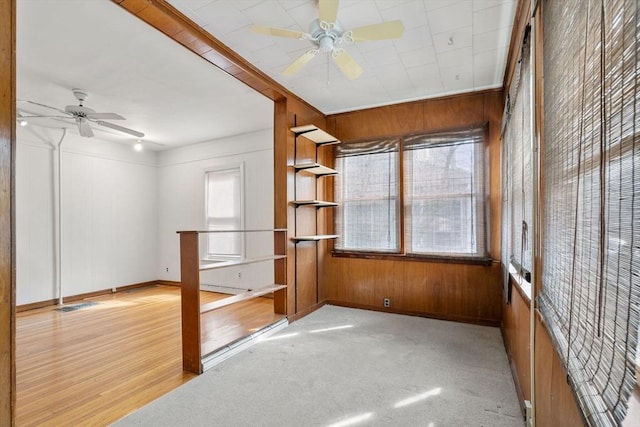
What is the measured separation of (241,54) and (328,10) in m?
1.24

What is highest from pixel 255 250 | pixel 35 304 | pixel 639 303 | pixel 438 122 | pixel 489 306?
pixel 438 122

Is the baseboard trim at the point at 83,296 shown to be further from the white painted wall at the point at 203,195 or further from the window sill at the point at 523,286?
the window sill at the point at 523,286

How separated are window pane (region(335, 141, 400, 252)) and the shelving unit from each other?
0.23 metres

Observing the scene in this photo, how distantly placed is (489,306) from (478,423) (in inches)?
76.6

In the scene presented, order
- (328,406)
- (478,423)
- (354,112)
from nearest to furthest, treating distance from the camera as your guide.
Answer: (478,423), (328,406), (354,112)

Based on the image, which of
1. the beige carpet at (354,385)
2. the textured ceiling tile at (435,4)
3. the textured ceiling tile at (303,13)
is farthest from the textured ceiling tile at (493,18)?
the beige carpet at (354,385)

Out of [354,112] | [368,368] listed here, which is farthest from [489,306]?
[354,112]

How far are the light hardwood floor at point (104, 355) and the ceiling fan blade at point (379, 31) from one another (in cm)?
281

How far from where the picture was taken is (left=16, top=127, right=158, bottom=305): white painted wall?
4.54 meters

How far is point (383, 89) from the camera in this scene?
142 inches

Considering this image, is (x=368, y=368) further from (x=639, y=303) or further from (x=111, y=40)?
(x=111, y=40)

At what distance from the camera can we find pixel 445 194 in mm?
3717

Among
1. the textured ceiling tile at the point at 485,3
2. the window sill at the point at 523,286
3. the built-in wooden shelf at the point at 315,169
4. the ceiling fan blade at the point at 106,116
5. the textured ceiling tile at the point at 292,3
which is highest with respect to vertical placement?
the textured ceiling tile at the point at 292,3

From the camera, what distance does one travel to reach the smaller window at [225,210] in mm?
5391
